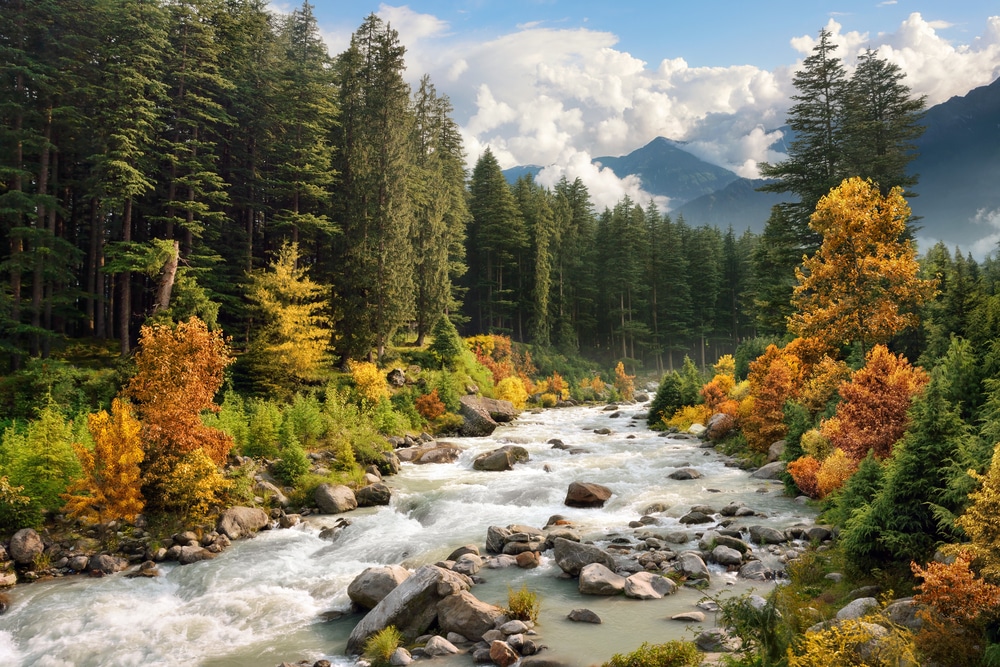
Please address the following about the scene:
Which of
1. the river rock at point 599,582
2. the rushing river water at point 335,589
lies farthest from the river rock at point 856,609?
the river rock at point 599,582

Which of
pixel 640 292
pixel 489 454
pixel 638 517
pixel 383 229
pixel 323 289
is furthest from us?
pixel 640 292

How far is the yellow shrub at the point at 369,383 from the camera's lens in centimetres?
2912

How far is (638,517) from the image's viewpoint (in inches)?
676

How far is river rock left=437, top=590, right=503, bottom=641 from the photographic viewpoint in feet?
33.4

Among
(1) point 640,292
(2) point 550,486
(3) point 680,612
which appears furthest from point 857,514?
(1) point 640,292

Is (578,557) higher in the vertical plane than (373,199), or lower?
lower

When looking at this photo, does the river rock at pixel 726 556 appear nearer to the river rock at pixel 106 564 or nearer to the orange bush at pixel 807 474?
the orange bush at pixel 807 474

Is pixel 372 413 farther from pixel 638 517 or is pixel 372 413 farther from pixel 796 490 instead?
pixel 796 490

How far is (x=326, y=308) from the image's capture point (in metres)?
33.5

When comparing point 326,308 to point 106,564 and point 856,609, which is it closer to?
point 106,564

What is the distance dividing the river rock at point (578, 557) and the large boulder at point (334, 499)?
8.67m

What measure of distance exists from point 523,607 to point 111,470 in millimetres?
12618

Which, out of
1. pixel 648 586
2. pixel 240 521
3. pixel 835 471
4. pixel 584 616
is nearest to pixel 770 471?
pixel 835 471

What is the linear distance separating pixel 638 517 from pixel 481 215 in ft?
167
